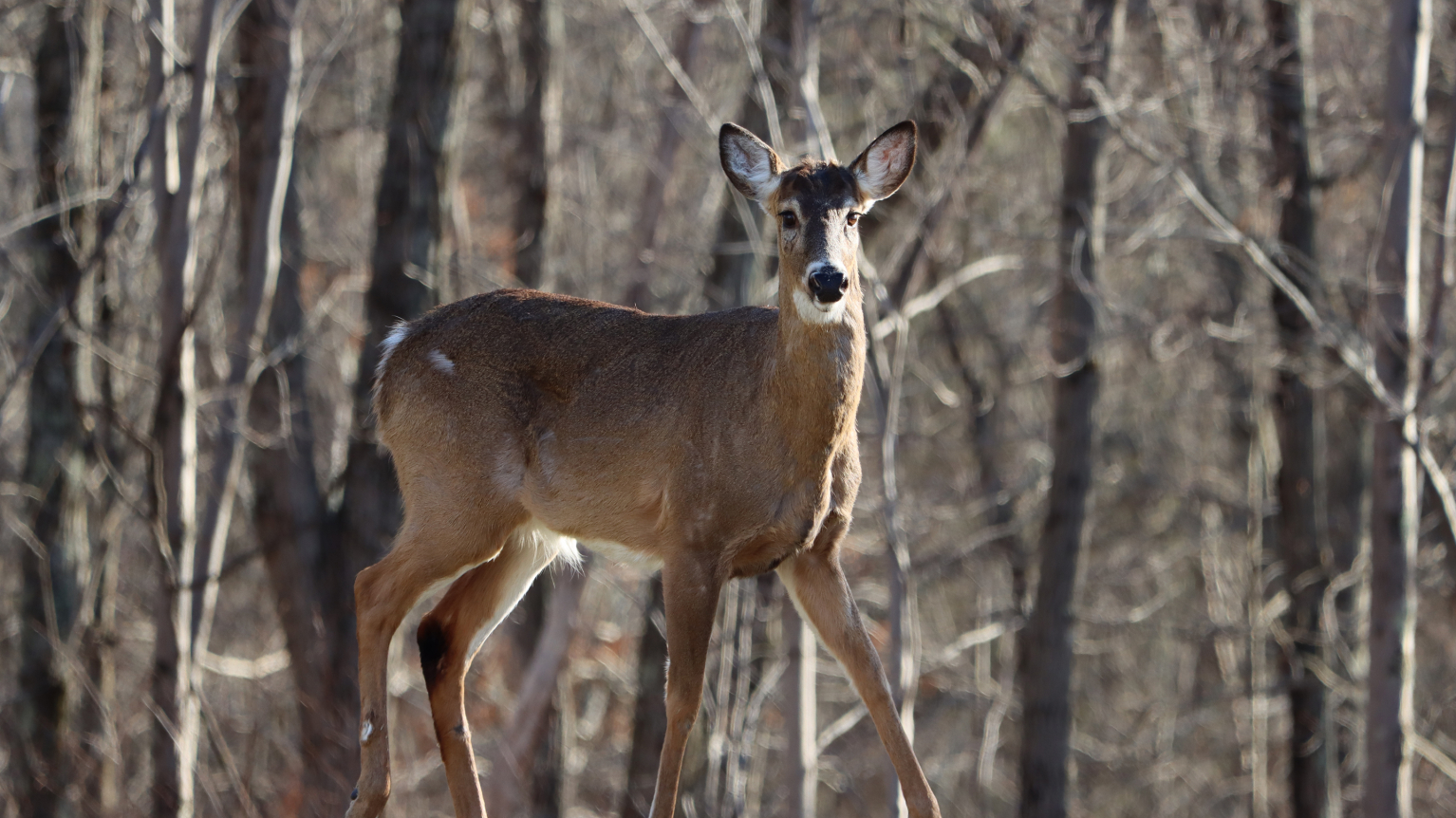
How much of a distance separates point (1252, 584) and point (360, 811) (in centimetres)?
1182

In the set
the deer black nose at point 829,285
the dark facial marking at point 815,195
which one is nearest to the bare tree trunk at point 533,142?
the dark facial marking at point 815,195

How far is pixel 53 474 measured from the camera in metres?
12.3

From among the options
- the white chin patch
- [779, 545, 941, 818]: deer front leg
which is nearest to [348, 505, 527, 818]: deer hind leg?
[779, 545, 941, 818]: deer front leg

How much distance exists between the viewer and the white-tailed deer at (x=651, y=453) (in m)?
5.00

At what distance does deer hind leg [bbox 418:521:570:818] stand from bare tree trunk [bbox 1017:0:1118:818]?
21.8 ft

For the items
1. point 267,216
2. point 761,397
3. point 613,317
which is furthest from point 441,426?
point 267,216

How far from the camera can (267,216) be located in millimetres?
9516

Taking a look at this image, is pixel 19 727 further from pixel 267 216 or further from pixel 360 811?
pixel 360 811

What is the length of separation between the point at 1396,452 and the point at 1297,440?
4.50 m

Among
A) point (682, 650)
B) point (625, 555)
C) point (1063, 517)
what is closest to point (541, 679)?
point (1063, 517)

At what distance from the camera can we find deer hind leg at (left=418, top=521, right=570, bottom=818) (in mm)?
5492

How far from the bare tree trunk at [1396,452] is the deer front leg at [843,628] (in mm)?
5215

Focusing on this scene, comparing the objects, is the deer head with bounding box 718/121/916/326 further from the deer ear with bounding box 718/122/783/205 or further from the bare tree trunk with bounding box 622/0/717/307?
the bare tree trunk with bounding box 622/0/717/307

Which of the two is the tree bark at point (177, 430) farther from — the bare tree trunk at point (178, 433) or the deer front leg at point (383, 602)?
the deer front leg at point (383, 602)
